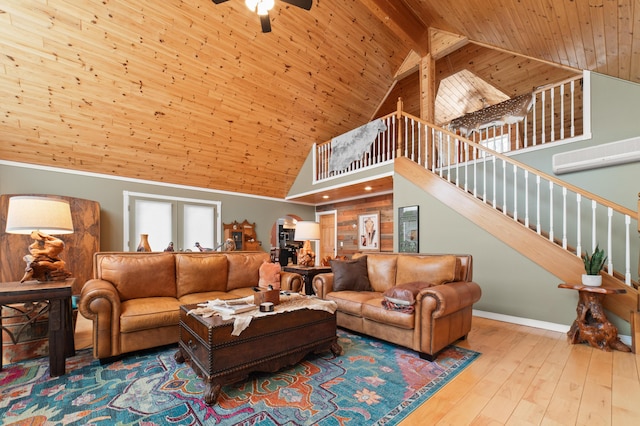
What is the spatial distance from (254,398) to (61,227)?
225cm

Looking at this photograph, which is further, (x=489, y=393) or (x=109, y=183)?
(x=109, y=183)

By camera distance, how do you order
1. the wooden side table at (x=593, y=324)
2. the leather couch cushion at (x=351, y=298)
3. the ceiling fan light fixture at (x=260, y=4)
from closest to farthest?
1. the ceiling fan light fixture at (x=260, y=4)
2. the wooden side table at (x=593, y=324)
3. the leather couch cushion at (x=351, y=298)

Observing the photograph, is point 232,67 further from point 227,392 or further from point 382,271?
point 227,392

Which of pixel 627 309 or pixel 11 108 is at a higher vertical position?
pixel 11 108

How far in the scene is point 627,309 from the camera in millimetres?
2867

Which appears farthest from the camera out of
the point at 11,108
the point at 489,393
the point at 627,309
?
the point at 11,108

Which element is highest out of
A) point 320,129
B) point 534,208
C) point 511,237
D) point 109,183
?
point 320,129

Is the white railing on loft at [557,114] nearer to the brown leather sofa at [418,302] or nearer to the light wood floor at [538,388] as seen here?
the brown leather sofa at [418,302]

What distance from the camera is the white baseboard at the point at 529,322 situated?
9.51ft

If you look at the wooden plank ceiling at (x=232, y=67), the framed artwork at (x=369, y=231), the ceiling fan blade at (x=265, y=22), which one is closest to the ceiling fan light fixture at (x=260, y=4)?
the ceiling fan blade at (x=265, y=22)

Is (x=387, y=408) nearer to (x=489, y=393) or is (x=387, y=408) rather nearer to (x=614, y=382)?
(x=489, y=393)

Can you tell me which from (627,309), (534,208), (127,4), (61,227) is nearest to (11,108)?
(127,4)

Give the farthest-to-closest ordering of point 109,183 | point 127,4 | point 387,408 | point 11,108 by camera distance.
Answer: point 109,183 → point 11,108 → point 127,4 → point 387,408

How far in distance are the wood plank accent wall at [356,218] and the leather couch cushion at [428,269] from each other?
329 cm
